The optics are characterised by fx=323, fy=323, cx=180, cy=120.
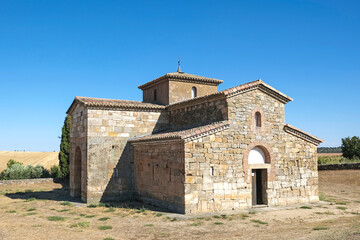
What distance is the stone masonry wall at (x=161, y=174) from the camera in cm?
1291

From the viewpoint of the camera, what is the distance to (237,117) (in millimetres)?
14219

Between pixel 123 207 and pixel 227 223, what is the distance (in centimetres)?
532

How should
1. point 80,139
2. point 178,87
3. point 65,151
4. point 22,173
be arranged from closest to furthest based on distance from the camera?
point 80,139 → point 178,87 → point 65,151 → point 22,173

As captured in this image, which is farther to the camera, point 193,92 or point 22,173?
point 22,173

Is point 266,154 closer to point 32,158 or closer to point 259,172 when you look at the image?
point 259,172

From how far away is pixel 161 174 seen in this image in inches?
566

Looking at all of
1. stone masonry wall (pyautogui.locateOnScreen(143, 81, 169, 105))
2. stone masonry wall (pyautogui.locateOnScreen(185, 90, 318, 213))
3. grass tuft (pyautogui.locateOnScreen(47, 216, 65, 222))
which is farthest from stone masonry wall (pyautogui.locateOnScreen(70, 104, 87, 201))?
stone masonry wall (pyautogui.locateOnScreen(185, 90, 318, 213))

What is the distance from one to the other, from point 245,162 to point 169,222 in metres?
4.62

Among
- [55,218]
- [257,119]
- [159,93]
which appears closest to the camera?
[55,218]

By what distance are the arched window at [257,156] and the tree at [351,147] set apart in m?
26.5

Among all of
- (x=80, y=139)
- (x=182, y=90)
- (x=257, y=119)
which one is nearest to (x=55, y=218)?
(x=80, y=139)

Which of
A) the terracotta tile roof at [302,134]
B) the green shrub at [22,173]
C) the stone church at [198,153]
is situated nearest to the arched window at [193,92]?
the stone church at [198,153]

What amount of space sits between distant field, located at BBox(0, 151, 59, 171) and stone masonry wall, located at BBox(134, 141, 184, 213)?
32209 millimetres

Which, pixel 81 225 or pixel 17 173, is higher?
pixel 17 173
